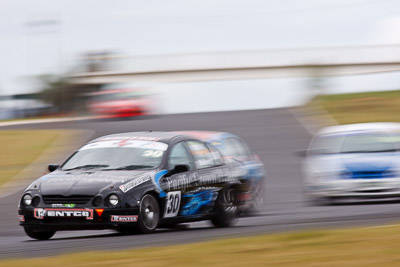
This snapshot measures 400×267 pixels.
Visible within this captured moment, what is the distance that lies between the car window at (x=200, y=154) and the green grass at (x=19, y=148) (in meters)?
9.52

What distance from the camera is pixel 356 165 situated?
17.3 metres

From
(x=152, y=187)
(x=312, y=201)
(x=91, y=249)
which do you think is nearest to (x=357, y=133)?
(x=312, y=201)

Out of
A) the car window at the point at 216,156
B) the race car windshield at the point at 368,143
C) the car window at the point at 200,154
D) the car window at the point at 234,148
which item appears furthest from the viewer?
the race car windshield at the point at 368,143

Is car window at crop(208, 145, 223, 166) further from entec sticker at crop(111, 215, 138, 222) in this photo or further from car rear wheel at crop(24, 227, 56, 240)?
car rear wheel at crop(24, 227, 56, 240)

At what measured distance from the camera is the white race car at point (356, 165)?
671 inches

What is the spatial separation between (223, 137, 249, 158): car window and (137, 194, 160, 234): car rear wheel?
4.57 meters

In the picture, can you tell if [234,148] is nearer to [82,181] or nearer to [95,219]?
[82,181]

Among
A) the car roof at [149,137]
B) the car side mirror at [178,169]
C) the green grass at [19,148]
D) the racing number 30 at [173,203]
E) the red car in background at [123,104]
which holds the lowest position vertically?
the red car in background at [123,104]

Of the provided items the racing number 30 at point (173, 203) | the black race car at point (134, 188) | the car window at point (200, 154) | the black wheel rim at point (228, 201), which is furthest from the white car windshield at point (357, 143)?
the racing number 30 at point (173, 203)

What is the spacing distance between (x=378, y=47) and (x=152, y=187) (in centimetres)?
4961

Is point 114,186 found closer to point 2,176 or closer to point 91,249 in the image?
point 91,249

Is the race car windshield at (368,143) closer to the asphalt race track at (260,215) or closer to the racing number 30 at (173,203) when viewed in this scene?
the asphalt race track at (260,215)

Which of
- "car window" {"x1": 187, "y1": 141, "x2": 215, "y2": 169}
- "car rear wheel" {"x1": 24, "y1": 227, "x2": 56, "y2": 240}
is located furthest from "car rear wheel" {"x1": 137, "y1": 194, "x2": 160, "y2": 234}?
"car window" {"x1": 187, "y1": 141, "x2": 215, "y2": 169}

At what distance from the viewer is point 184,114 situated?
45.1 meters
